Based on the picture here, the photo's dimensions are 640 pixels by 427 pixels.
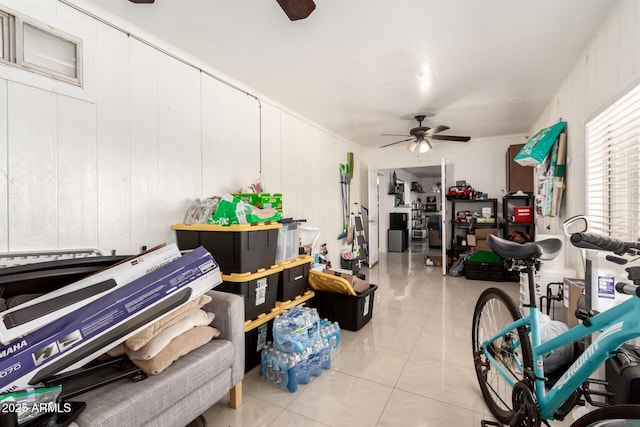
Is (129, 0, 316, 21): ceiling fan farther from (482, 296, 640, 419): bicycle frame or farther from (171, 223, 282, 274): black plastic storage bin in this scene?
(482, 296, 640, 419): bicycle frame

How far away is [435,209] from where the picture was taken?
10.6 m

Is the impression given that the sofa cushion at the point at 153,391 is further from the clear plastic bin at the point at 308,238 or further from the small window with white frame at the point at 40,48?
the clear plastic bin at the point at 308,238

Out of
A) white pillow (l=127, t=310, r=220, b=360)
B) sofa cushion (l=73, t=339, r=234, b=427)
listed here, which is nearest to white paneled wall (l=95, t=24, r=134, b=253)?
white pillow (l=127, t=310, r=220, b=360)

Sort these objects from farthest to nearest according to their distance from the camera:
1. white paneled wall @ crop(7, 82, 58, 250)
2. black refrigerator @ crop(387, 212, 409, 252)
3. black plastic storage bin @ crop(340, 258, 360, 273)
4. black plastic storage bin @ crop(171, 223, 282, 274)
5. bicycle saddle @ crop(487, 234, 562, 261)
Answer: black refrigerator @ crop(387, 212, 409, 252) < black plastic storage bin @ crop(340, 258, 360, 273) < black plastic storage bin @ crop(171, 223, 282, 274) < white paneled wall @ crop(7, 82, 58, 250) < bicycle saddle @ crop(487, 234, 562, 261)

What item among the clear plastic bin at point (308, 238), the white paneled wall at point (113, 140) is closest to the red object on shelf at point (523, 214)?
the clear plastic bin at point (308, 238)

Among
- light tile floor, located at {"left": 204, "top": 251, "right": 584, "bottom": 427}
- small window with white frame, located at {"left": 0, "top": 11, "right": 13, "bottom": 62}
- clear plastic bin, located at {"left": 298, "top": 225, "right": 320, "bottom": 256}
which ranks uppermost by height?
small window with white frame, located at {"left": 0, "top": 11, "right": 13, "bottom": 62}

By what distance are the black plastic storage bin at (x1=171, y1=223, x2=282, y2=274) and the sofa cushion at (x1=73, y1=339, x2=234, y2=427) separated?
618 millimetres

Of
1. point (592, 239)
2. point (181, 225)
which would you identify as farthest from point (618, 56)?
point (181, 225)

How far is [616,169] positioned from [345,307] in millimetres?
2388

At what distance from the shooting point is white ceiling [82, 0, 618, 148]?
195 cm

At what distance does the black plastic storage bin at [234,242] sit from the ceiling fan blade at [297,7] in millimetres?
1343

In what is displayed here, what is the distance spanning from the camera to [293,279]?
104 inches

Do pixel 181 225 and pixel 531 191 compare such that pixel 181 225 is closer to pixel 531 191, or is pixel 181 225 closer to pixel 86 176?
pixel 86 176

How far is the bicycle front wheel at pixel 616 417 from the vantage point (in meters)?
0.75
